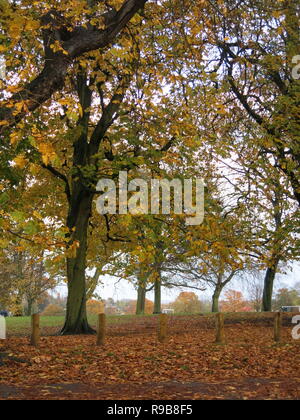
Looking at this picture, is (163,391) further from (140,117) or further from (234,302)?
(234,302)

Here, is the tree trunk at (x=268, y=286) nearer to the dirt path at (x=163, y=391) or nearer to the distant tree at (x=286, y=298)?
the dirt path at (x=163, y=391)

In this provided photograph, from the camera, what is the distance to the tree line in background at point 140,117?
30.8 feet

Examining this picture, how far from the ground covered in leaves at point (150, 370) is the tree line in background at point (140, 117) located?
2.36m

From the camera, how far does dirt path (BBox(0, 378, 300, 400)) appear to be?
299 inches

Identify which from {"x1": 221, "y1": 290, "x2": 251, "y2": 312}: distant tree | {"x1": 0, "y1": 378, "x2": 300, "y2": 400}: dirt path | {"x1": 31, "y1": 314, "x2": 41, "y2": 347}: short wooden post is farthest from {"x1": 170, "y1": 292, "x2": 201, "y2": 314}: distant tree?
{"x1": 0, "y1": 378, "x2": 300, "y2": 400}: dirt path

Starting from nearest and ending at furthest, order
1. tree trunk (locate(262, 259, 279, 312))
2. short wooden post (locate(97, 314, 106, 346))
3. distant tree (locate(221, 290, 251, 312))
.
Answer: short wooden post (locate(97, 314, 106, 346)), tree trunk (locate(262, 259, 279, 312)), distant tree (locate(221, 290, 251, 312))

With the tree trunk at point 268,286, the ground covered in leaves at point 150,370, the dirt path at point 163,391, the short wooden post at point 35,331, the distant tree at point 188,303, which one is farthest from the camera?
the distant tree at point 188,303

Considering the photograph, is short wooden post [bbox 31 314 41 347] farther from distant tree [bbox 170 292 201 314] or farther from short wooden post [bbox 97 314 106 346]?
distant tree [bbox 170 292 201 314]

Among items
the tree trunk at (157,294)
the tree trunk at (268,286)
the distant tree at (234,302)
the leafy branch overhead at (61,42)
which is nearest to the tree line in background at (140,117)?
the leafy branch overhead at (61,42)

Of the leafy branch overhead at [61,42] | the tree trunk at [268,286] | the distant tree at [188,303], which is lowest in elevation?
the distant tree at [188,303]

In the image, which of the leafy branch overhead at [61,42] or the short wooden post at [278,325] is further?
the short wooden post at [278,325]

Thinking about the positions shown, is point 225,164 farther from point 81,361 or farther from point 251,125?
point 81,361

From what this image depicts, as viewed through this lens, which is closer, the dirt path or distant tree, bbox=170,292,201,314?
the dirt path
